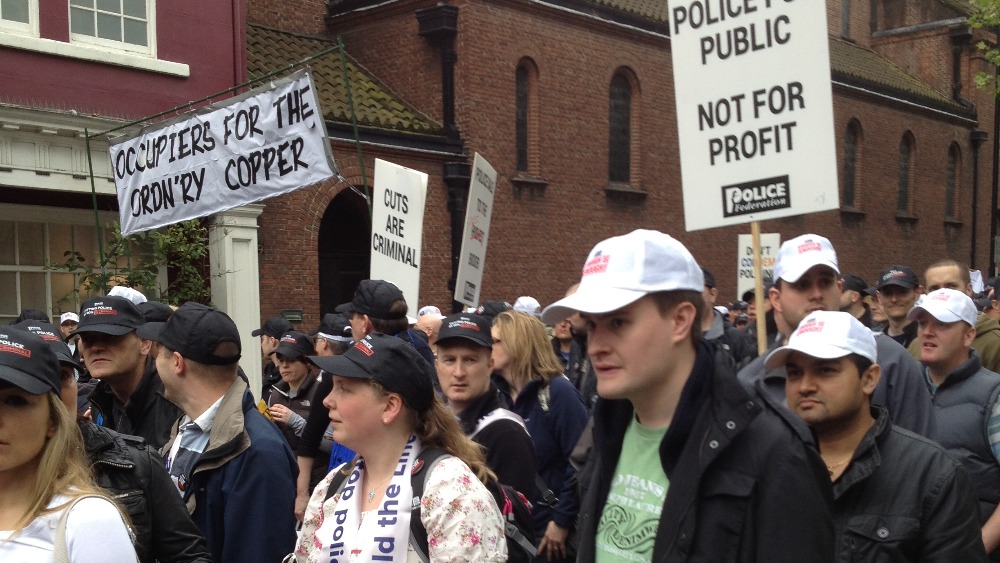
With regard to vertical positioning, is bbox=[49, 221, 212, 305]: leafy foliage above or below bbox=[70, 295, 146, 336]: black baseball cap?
above

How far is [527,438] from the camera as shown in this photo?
463 cm

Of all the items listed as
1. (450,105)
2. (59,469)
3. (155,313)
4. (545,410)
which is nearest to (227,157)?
(155,313)

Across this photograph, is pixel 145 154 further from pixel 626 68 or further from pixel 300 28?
pixel 626 68

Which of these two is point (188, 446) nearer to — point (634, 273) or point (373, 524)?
point (373, 524)

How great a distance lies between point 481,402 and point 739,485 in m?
2.70

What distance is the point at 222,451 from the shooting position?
3.98 metres

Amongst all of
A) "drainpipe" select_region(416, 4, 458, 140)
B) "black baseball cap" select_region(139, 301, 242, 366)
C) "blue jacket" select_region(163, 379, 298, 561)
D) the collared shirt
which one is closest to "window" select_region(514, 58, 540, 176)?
"drainpipe" select_region(416, 4, 458, 140)

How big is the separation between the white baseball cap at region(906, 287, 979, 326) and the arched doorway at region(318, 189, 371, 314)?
13.3 m

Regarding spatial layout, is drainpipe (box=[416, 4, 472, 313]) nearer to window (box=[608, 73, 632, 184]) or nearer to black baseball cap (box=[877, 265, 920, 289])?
window (box=[608, 73, 632, 184])

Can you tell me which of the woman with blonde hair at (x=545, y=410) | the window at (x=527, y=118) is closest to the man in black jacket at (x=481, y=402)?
the woman with blonde hair at (x=545, y=410)

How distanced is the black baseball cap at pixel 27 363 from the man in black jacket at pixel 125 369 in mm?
2011

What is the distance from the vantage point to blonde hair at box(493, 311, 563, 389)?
225 inches

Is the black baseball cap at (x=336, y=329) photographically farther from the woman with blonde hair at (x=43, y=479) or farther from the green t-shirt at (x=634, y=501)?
the green t-shirt at (x=634, y=501)

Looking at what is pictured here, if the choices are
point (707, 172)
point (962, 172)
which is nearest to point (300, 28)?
point (707, 172)
